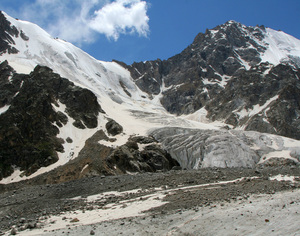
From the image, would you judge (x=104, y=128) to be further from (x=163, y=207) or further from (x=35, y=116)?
(x=163, y=207)

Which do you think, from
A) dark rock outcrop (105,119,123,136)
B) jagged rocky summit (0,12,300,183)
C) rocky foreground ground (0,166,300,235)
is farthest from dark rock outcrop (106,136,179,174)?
rocky foreground ground (0,166,300,235)

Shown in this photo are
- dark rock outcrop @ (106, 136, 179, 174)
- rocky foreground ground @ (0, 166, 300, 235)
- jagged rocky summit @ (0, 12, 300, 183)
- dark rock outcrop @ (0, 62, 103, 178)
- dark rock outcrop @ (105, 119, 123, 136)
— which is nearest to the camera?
rocky foreground ground @ (0, 166, 300, 235)

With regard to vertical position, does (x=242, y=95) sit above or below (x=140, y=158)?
above

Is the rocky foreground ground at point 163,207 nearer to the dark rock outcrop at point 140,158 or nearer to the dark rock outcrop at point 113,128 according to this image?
the dark rock outcrop at point 140,158

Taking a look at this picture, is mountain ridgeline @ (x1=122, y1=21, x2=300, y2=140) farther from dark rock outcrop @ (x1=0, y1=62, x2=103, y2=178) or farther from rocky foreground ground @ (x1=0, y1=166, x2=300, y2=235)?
rocky foreground ground @ (x1=0, y1=166, x2=300, y2=235)

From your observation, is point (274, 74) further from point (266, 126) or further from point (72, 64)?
point (72, 64)

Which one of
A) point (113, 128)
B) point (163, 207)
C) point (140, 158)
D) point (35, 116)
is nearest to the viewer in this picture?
point (163, 207)

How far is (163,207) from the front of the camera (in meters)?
15.8

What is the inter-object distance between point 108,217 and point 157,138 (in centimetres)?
4801

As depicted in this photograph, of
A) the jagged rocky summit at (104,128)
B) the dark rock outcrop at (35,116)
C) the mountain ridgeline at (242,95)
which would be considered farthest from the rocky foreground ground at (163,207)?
the mountain ridgeline at (242,95)

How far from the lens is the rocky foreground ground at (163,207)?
11.9 meters

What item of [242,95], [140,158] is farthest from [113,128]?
[242,95]

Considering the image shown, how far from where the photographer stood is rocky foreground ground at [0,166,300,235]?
11898 millimetres

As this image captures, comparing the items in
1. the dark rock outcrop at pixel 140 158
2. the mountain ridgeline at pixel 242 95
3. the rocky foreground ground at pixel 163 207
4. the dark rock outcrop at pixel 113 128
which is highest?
the mountain ridgeline at pixel 242 95
